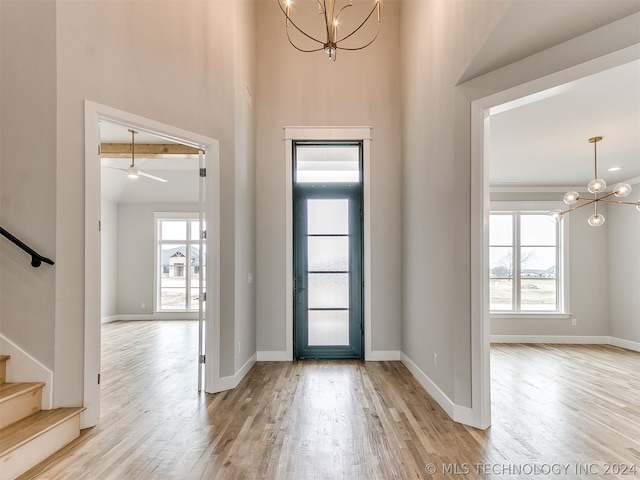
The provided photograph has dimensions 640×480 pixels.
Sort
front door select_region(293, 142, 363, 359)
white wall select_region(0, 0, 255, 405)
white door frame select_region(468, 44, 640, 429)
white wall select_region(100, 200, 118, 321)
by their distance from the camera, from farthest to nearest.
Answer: white wall select_region(100, 200, 118, 321) < front door select_region(293, 142, 363, 359) < white door frame select_region(468, 44, 640, 429) < white wall select_region(0, 0, 255, 405)

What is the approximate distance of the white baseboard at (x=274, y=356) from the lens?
4.52 metres

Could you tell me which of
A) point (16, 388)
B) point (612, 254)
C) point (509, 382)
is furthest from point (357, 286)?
point (612, 254)

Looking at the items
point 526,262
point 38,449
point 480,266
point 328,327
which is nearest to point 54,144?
point 38,449

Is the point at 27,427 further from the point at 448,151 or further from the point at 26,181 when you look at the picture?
the point at 448,151

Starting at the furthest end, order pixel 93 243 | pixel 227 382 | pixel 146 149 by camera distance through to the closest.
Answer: pixel 146 149
pixel 227 382
pixel 93 243

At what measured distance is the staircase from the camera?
2045mm

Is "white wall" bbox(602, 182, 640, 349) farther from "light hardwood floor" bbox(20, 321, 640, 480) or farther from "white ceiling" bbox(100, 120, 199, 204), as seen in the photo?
"white ceiling" bbox(100, 120, 199, 204)

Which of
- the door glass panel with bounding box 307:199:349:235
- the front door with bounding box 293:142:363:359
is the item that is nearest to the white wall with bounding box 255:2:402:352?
the front door with bounding box 293:142:363:359

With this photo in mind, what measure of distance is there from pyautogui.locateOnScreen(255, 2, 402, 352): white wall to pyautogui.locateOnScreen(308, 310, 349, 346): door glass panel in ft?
2.79

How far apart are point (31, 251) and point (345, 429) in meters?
2.73

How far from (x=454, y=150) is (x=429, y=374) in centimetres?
226

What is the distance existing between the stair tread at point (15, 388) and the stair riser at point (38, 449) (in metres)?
0.34

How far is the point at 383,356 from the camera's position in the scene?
4527mm

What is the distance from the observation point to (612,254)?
6020mm
